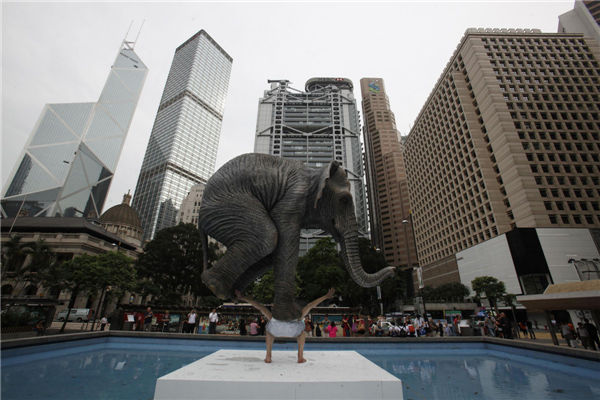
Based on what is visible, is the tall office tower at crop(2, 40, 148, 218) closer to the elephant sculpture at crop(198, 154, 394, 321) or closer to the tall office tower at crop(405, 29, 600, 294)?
the elephant sculpture at crop(198, 154, 394, 321)

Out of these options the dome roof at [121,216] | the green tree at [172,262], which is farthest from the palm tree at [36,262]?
the dome roof at [121,216]

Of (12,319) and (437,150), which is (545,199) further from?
(12,319)

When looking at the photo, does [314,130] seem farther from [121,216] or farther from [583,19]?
[583,19]

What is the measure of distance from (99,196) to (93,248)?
211 feet

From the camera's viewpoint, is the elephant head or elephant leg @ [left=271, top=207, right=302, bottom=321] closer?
elephant leg @ [left=271, top=207, right=302, bottom=321]

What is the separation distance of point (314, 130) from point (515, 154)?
63.4 m

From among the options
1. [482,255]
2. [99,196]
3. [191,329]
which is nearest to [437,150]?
[482,255]

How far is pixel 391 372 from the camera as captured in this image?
24.2 ft

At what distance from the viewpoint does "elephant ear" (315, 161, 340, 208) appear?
3699 millimetres

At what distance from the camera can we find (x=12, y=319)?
37.6 ft

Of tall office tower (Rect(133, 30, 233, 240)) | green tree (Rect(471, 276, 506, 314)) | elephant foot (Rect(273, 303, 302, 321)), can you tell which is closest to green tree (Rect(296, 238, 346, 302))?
green tree (Rect(471, 276, 506, 314))

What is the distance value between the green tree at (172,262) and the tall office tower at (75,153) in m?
48.4

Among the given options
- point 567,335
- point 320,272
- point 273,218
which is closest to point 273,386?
point 273,218

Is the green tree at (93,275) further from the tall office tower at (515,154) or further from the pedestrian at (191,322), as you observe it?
the tall office tower at (515,154)
